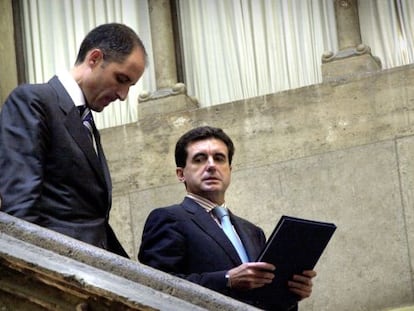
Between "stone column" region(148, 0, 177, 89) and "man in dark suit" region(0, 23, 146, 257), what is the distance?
6.41 m

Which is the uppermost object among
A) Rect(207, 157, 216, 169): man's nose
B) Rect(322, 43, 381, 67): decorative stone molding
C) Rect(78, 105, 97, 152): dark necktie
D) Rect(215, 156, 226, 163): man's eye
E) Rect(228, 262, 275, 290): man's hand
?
Rect(322, 43, 381, 67): decorative stone molding

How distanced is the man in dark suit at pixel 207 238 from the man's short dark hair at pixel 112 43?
0.88m

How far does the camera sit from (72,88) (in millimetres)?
5426

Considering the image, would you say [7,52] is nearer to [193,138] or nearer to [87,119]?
[193,138]

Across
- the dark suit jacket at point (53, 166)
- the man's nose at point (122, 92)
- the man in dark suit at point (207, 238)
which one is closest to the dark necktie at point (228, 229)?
the man in dark suit at point (207, 238)

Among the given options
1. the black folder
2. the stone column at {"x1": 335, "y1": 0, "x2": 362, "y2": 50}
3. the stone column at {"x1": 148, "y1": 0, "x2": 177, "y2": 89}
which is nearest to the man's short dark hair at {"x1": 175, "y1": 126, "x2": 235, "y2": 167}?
the black folder

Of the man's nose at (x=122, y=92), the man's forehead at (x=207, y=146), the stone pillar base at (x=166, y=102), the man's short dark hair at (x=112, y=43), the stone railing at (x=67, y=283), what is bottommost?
the stone railing at (x=67, y=283)

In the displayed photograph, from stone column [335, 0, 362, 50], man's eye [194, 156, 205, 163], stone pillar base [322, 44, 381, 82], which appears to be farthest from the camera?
stone column [335, 0, 362, 50]

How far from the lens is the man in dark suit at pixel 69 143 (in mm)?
5109

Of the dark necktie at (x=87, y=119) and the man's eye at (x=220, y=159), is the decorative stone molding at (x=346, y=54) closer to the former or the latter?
the man's eye at (x=220, y=159)

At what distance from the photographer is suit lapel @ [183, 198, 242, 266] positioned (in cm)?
596

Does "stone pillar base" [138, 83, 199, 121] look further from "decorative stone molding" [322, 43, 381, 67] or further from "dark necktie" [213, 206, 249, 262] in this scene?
"dark necktie" [213, 206, 249, 262]

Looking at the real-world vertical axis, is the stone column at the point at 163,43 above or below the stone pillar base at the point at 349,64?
above

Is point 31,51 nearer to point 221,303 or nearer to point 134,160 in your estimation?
point 134,160
